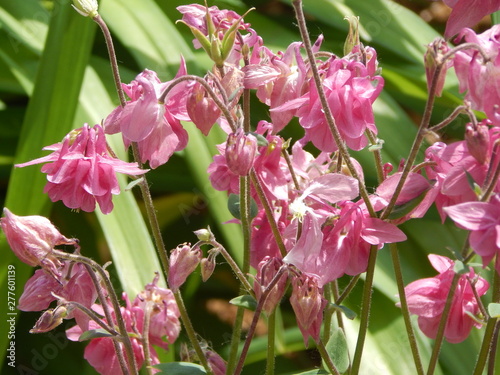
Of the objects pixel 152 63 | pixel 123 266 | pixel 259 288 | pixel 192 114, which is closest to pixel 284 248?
pixel 259 288

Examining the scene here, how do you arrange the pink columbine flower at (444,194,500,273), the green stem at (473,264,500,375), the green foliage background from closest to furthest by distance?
1. the pink columbine flower at (444,194,500,273)
2. the green stem at (473,264,500,375)
3. the green foliage background

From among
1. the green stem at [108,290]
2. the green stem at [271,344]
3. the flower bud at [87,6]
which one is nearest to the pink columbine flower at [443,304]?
the green stem at [271,344]

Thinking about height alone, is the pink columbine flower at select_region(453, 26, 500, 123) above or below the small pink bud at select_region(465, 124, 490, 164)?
above

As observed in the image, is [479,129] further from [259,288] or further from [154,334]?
[154,334]

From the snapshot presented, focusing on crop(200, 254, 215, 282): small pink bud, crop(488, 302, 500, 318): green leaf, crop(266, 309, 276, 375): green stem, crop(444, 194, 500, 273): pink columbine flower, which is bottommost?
crop(266, 309, 276, 375): green stem

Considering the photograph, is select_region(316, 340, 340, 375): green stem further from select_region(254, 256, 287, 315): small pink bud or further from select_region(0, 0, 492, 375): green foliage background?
select_region(0, 0, 492, 375): green foliage background

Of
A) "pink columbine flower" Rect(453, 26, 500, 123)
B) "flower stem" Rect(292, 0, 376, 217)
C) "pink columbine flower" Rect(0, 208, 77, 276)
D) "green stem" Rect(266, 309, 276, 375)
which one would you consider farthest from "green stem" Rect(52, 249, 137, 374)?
"pink columbine flower" Rect(453, 26, 500, 123)

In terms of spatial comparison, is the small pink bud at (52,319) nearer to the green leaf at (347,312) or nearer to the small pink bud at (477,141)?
the green leaf at (347,312)

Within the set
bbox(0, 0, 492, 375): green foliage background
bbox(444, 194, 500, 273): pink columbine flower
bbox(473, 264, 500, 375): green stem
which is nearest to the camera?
bbox(444, 194, 500, 273): pink columbine flower
